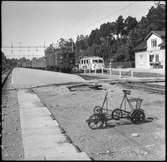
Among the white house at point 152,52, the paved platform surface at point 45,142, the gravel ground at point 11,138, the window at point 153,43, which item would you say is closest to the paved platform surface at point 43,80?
the gravel ground at point 11,138

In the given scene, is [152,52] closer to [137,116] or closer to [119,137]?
[137,116]

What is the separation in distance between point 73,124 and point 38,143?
2.58 metres

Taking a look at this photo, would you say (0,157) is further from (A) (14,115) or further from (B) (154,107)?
(B) (154,107)

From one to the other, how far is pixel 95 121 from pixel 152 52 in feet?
149

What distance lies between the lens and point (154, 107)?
11875 millimetres

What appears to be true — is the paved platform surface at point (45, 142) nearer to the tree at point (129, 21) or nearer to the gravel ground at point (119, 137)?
the gravel ground at point (119, 137)

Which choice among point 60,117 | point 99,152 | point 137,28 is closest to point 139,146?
point 99,152

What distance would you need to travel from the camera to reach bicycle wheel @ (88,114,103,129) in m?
8.30

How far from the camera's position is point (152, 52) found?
51781mm

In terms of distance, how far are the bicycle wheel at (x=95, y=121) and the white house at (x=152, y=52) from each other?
39666 millimetres

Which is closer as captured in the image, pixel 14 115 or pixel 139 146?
pixel 139 146

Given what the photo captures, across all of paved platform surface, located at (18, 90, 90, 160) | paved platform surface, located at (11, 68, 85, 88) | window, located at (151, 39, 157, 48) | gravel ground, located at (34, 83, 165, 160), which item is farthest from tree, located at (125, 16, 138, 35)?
paved platform surface, located at (18, 90, 90, 160)

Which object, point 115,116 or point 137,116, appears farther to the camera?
point 115,116

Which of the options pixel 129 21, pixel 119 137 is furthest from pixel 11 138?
pixel 129 21
